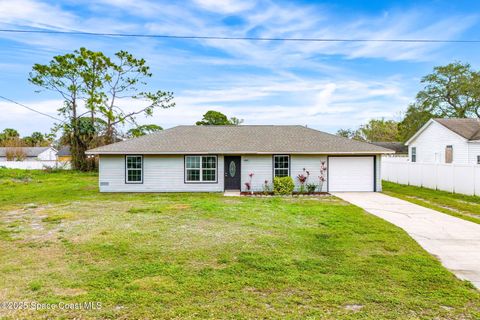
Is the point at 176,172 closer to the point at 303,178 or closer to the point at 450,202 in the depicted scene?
the point at 303,178

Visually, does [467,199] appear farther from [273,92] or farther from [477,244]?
[273,92]

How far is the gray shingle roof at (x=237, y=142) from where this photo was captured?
594 inches

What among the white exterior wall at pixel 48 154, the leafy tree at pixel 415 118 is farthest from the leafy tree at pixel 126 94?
the white exterior wall at pixel 48 154

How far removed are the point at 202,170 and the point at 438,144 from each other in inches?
675

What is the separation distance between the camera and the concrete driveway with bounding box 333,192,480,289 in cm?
525

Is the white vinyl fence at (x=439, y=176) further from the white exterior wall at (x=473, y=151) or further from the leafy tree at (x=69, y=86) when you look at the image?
the leafy tree at (x=69, y=86)

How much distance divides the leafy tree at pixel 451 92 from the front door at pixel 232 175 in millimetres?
30336

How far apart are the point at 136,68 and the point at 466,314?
33.3 meters

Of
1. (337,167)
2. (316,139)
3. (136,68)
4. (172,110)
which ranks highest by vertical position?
(136,68)

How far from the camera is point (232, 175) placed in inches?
620

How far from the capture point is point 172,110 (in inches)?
1318

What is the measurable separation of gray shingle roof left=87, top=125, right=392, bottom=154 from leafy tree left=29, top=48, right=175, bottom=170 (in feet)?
47.5

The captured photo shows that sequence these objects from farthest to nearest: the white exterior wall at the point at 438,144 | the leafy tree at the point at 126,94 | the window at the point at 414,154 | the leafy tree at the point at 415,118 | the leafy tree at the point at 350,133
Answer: the leafy tree at the point at 350,133, the leafy tree at the point at 415,118, the leafy tree at the point at 126,94, the window at the point at 414,154, the white exterior wall at the point at 438,144

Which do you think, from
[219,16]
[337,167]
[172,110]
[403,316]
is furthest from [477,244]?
[172,110]
